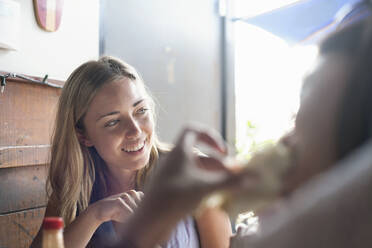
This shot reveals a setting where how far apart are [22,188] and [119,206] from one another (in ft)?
2.33

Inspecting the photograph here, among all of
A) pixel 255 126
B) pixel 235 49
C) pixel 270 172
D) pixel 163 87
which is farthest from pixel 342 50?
pixel 235 49

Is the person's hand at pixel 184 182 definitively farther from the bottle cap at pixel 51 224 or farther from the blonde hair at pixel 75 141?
the blonde hair at pixel 75 141

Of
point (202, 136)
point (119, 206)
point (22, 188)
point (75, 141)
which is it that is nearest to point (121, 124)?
point (75, 141)

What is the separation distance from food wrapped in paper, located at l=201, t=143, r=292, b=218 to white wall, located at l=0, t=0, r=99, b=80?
1.17 meters

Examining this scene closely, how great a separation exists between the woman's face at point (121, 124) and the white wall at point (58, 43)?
42 cm

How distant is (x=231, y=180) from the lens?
24 cm

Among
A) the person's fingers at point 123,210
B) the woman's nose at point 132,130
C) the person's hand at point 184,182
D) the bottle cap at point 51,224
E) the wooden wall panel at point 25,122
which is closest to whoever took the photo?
the person's hand at point 184,182

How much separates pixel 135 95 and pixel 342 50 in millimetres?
799

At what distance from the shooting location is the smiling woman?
97 cm

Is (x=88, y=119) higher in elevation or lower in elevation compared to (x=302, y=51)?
lower

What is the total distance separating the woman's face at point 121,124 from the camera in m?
0.97

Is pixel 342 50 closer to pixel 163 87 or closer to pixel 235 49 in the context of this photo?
pixel 163 87

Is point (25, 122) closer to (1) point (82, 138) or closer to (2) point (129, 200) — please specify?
(1) point (82, 138)

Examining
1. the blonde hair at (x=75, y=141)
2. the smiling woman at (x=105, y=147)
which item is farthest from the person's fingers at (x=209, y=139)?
the blonde hair at (x=75, y=141)
